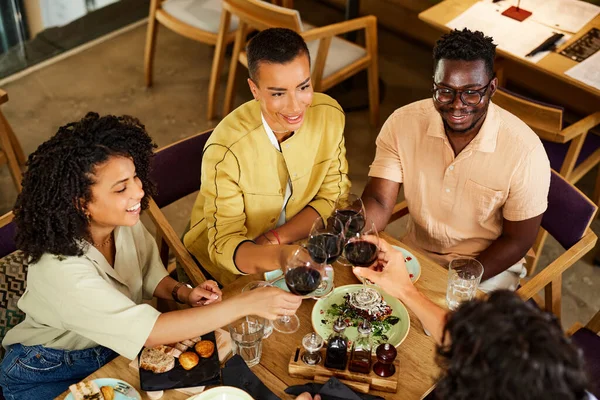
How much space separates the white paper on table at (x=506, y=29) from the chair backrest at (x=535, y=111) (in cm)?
41

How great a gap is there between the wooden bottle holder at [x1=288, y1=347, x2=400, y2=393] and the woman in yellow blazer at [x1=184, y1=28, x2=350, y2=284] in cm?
39

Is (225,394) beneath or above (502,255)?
above

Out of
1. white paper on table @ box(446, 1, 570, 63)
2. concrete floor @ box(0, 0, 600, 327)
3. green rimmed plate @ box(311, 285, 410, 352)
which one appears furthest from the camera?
concrete floor @ box(0, 0, 600, 327)

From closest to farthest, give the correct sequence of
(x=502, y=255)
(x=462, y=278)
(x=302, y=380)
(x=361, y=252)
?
(x=302, y=380) < (x=361, y=252) < (x=462, y=278) < (x=502, y=255)

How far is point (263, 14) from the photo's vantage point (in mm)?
3637

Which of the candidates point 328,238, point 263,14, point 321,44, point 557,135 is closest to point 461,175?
point 328,238

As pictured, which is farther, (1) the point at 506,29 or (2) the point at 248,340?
(1) the point at 506,29

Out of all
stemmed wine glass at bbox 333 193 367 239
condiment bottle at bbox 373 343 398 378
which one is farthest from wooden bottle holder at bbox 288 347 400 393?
stemmed wine glass at bbox 333 193 367 239

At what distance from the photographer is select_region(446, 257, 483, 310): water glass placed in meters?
2.08

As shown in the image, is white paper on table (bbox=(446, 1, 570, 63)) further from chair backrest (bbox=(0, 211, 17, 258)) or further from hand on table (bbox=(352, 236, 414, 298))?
chair backrest (bbox=(0, 211, 17, 258))

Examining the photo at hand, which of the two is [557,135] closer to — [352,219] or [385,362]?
[352,219]

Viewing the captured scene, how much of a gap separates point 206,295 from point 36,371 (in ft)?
1.79

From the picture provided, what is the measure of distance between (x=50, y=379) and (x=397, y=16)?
3794 mm

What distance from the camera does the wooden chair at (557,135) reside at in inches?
118
